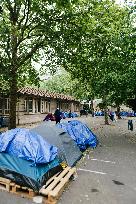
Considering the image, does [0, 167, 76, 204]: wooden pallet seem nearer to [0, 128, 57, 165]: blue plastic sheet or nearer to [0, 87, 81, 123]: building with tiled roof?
[0, 128, 57, 165]: blue plastic sheet

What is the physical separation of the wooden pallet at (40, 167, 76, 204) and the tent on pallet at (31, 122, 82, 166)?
48.9 inches

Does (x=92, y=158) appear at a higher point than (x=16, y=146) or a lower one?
lower

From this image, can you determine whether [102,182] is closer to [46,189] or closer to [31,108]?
[46,189]

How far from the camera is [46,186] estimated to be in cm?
710

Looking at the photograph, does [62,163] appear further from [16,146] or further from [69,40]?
[69,40]

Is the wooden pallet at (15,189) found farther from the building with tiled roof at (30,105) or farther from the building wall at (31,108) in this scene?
the building wall at (31,108)

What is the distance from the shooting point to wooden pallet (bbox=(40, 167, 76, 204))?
6590 mm

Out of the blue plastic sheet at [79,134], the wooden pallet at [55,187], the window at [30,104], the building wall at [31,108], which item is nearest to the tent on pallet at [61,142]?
the wooden pallet at [55,187]

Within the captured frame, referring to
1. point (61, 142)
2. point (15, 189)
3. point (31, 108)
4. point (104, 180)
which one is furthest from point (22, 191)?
point (31, 108)

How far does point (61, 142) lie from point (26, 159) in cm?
285

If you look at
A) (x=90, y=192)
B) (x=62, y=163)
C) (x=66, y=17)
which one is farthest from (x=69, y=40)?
(x=90, y=192)

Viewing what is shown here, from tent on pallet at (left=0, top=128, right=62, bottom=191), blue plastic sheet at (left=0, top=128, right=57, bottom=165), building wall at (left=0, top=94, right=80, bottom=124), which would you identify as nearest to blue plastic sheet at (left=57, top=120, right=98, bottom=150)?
blue plastic sheet at (left=0, top=128, right=57, bottom=165)

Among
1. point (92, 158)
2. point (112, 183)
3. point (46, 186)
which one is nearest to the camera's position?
point (46, 186)

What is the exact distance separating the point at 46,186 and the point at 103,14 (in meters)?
12.2
